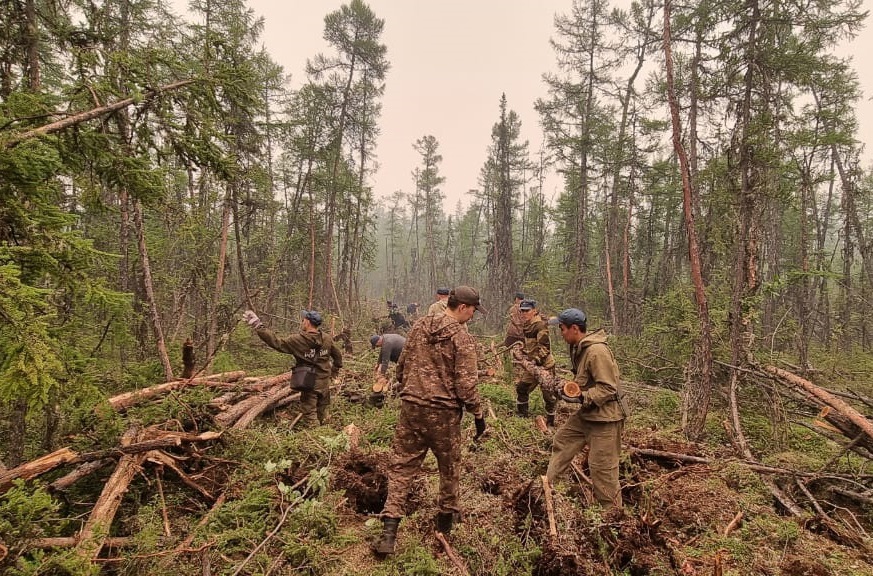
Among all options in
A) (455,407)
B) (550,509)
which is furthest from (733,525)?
(455,407)

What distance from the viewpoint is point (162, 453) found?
175 inches

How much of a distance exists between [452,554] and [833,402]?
5.89 meters

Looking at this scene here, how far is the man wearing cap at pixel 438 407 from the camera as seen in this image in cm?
375

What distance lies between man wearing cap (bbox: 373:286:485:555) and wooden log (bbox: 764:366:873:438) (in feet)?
17.1

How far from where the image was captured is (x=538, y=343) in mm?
7742

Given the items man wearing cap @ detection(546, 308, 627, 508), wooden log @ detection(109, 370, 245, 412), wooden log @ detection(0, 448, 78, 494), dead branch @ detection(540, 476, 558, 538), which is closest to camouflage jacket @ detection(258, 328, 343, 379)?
wooden log @ detection(109, 370, 245, 412)

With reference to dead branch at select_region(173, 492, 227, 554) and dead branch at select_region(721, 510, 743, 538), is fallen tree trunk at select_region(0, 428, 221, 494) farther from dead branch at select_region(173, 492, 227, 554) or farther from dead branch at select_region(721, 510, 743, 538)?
dead branch at select_region(721, 510, 743, 538)

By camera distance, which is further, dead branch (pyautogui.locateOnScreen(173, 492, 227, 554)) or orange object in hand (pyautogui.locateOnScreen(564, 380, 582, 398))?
orange object in hand (pyautogui.locateOnScreen(564, 380, 582, 398))

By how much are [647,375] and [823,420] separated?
5.47m

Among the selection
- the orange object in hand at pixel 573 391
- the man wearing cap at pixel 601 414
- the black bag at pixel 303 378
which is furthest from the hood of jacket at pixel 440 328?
the black bag at pixel 303 378

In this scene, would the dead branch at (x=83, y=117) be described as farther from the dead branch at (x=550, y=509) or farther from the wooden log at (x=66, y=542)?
the dead branch at (x=550, y=509)

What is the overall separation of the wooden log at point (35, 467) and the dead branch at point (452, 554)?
376cm

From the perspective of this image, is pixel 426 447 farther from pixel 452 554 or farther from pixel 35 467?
pixel 35 467

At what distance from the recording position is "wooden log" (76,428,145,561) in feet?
9.73
